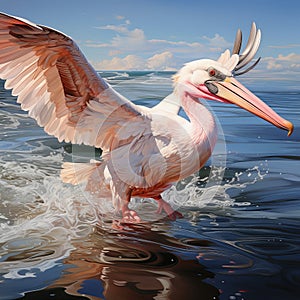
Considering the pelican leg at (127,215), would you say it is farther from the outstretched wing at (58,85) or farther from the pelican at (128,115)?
the outstretched wing at (58,85)

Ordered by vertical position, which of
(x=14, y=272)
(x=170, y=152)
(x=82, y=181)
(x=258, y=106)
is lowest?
(x=14, y=272)

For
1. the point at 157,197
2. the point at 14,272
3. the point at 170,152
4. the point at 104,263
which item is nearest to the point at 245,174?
the point at 157,197

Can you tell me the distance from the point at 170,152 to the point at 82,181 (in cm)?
73

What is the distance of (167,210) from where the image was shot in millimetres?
4270

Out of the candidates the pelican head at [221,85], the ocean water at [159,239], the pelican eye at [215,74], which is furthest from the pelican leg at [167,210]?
the pelican eye at [215,74]

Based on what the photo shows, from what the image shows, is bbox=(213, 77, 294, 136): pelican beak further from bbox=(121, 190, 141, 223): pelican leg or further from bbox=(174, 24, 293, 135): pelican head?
bbox=(121, 190, 141, 223): pelican leg

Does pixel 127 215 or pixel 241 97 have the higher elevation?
pixel 241 97

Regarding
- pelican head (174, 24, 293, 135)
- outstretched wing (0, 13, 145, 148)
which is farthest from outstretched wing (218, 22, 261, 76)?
outstretched wing (0, 13, 145, 148)

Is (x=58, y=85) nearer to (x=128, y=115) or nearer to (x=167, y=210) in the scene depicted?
(x=128, y=115)

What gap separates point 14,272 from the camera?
121 inches

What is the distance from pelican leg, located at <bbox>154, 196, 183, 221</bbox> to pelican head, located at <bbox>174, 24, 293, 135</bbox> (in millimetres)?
858

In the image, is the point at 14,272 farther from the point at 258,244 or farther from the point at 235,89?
the point at 235,89

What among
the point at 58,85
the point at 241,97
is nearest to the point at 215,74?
the point at 241,97

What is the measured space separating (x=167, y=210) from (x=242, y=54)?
4.14 feet
